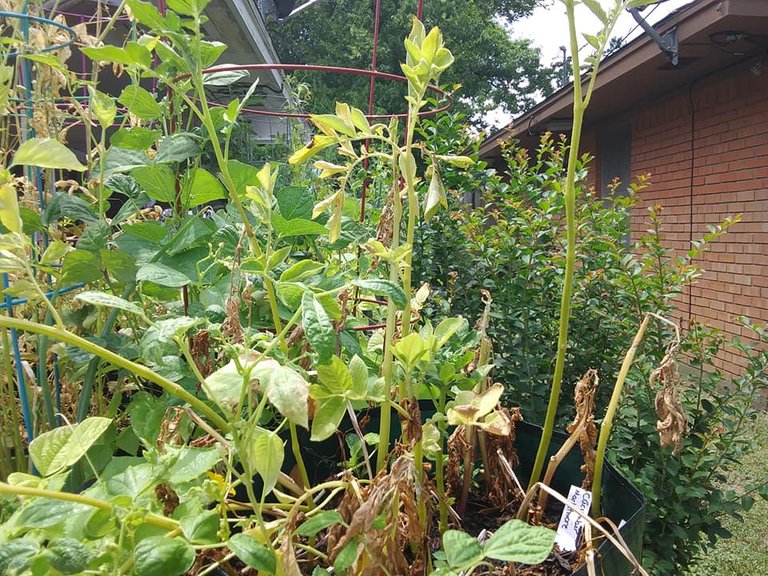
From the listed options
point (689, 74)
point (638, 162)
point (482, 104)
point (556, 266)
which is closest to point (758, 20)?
point (689, 74)

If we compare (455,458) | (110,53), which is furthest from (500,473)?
(110,53)

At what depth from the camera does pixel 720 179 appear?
5168 mm

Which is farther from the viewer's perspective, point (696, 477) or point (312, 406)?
point (696, 477)

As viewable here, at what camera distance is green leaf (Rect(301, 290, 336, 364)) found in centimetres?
47

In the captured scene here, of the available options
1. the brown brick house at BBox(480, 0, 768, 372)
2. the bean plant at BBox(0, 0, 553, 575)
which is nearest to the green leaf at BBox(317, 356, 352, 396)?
the bean plant at BBox(0, 0, 553, 575)

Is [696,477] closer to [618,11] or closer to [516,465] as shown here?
[516,465]

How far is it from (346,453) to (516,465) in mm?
241

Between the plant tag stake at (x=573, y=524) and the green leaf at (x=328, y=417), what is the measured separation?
28 cm

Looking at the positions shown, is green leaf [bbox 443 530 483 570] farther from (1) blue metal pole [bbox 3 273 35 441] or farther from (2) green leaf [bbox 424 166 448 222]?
(1) blue metal pole [bbox 3 273 35 441]

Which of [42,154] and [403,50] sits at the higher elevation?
[403,50]

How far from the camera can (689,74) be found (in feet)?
17.2

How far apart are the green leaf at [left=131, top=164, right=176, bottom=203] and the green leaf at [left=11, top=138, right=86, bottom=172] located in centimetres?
23

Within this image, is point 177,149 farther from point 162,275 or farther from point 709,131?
point 709,131

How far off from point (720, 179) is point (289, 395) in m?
5.75
